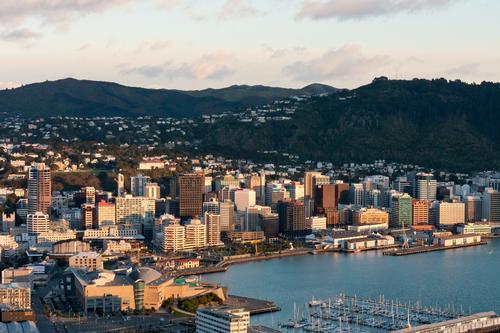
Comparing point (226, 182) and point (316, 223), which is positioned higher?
point (226, 182)

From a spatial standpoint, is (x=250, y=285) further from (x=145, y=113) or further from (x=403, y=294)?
(x=145, y=113)

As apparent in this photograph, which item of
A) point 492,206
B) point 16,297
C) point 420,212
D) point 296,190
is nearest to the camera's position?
point 16,297

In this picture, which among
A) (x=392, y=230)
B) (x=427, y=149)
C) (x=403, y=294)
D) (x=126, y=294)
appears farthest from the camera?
(x=427, y=149)

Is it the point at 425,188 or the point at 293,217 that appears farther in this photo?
the point at 425,188

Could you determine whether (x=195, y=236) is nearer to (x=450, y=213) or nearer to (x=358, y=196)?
(x=358, y=196)

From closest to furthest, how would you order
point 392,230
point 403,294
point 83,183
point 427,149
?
point 403,294 → point 392,230 → point 83,183 → point 427,149

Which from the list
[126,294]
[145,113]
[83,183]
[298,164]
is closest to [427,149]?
[298,164]

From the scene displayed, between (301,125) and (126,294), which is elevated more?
(301,125)

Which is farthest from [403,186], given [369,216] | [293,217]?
[293,217]
